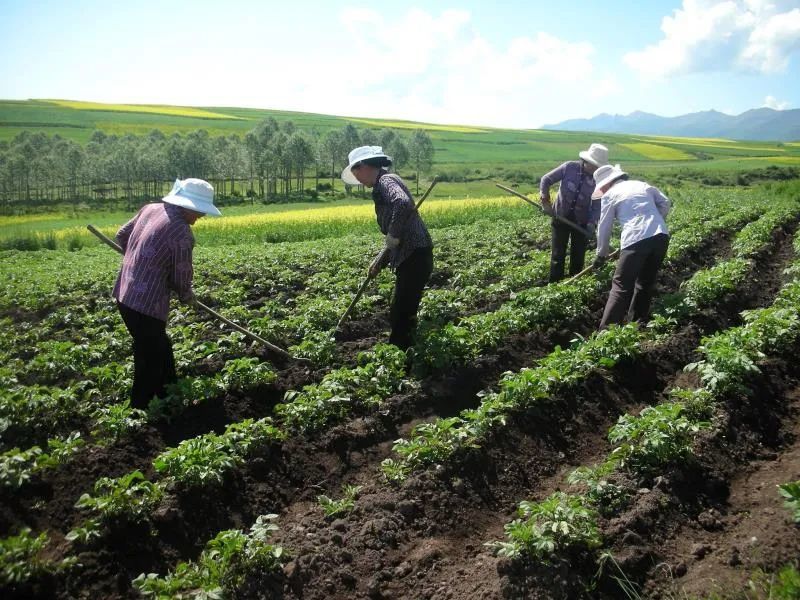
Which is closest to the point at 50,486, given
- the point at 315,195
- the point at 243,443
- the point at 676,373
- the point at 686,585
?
the point at 243,443

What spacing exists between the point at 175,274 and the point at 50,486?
6.66ft

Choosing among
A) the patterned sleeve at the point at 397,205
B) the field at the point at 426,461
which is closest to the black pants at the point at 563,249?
the field at the point at 426,461

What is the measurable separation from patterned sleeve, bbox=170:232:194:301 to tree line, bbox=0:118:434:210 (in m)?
38.4

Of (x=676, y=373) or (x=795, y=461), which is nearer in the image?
(x=795, y=461)

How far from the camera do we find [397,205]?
638cm

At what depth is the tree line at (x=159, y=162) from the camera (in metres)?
41.9

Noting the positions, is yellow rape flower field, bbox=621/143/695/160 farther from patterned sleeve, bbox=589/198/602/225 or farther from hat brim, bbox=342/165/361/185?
hat brim, bbox=342/165/361/185

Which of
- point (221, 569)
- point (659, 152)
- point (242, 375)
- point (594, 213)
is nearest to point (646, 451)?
point (221, 569)

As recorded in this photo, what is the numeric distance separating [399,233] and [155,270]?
8.26ft

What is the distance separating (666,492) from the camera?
4.07 m

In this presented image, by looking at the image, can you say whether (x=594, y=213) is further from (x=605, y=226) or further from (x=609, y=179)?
(x=605, y=226)

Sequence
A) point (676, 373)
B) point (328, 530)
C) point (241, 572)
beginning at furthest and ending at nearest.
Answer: point (676, 373) → point (328, 530) → point (241, 572)

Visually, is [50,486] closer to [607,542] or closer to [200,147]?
[607,542]

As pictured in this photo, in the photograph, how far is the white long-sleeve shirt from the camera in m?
7.16
